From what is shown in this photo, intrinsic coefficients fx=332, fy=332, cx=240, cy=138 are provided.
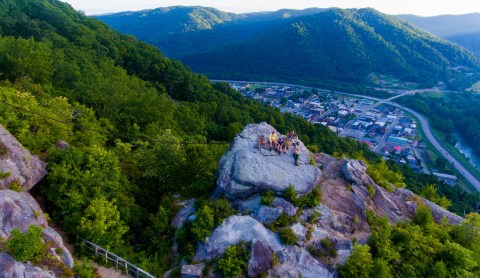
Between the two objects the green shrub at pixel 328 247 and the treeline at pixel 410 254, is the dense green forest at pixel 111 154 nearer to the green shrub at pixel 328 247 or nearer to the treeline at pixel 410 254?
the green shrub at pixel 328 247

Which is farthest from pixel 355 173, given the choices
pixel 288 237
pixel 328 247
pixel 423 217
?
pixel 288 237

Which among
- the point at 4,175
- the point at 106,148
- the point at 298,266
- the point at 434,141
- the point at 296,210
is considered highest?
the point at 4,175

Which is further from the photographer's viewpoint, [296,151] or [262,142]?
[262,142]

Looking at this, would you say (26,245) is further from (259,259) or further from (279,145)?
(279,145)

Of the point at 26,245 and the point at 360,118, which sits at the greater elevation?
the point at 26,245

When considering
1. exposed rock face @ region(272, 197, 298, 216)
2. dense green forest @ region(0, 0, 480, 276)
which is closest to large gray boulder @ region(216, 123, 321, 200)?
exposed rock face @ region(272, 197, 298, 216)

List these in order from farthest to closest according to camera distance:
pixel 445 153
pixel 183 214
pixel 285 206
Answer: pixel 445 153, pixel 183 214, pixel 285 206

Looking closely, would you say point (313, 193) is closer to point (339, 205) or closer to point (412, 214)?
point (339, 205)
